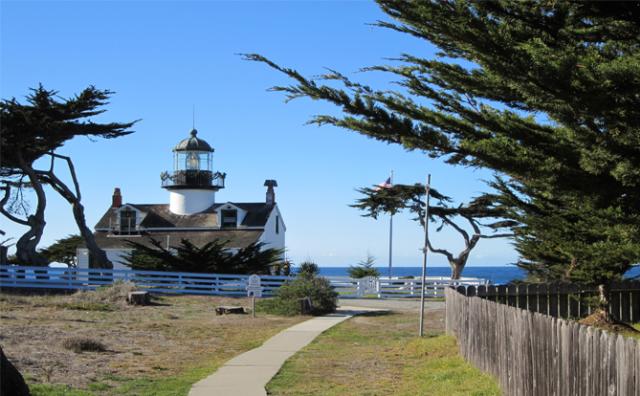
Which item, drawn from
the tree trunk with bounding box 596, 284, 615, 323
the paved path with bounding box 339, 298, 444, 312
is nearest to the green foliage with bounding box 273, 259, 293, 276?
the paved path with bounding box 339, 298, 444, 312

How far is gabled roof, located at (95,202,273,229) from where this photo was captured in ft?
157

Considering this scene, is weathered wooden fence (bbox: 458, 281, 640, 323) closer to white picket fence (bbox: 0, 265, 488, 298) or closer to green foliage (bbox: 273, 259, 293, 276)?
white picket fence (bbox: 0, 265, 488, 298)

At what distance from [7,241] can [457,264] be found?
22.5 metres

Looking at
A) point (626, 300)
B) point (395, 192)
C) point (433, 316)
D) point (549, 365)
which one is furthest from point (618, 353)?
point (395, 192)

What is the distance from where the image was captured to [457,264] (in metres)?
39.5

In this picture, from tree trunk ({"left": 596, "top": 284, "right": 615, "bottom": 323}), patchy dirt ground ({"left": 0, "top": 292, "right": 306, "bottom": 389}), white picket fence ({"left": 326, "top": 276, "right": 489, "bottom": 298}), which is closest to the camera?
patchy dirt ground ({"left": 0, "top": 292, "right": 306, "bottom": 389})

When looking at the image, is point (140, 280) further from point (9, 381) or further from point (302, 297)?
point (9, 381)

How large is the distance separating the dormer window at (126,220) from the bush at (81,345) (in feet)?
111

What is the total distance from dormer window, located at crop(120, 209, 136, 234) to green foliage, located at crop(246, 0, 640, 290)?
40802 mm

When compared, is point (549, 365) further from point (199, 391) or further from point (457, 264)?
point (457, 264)

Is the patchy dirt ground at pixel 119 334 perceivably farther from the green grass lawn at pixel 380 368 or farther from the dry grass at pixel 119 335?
the green grass lawn at pixel 380 368

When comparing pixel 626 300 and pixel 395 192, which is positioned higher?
pixel 395 192

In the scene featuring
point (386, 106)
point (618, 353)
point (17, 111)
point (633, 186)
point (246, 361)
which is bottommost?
point (246, 361)

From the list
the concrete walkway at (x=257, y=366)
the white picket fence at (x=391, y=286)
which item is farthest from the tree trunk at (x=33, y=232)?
the concrete walkway at (x=257, y=366)
